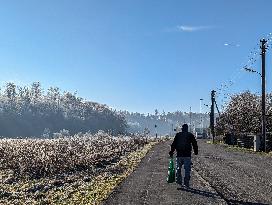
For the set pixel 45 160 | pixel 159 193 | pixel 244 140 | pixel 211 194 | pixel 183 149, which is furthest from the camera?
pixel 244 140

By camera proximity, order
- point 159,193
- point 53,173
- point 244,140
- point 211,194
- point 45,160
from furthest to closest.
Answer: point 244,140, point 45,160, point 53,173, point 159,193, point 211,194

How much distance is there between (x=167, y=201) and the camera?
13695mm

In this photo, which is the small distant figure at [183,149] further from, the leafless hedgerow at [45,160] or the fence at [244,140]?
the fence at [244,140]

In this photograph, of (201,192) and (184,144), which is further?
(184,144)

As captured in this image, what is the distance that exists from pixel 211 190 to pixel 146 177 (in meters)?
4.82

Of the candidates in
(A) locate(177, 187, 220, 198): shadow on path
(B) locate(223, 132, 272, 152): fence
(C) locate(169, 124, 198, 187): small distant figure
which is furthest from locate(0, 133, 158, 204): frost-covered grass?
(B) locate(223, 132, 272, 152): fence

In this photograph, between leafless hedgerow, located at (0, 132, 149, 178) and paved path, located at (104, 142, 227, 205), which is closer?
paved path, located at (104, 142, 227, 205)

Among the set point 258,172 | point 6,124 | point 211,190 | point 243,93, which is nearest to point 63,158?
point 258,172

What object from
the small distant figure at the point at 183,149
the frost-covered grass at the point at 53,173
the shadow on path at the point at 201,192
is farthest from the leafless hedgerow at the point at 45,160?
the shadow on path at the point at 201,192

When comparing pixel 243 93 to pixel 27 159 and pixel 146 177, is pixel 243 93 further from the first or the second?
pixel 146 177

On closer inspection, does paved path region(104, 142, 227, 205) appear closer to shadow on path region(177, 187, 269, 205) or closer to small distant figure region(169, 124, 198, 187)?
shadow on path region(177, 187, 269, 205)

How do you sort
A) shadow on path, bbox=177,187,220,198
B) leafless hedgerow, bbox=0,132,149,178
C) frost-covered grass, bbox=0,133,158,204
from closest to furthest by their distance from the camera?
shadow on path, bbox=177,187,220,198 < frost-covered grass, bbox=0,133,158,204 < leafless hedgerow, bbox=0,132,149,178

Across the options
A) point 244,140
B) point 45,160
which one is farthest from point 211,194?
point 244,140

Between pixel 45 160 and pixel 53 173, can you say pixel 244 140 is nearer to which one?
pixel 45 160
